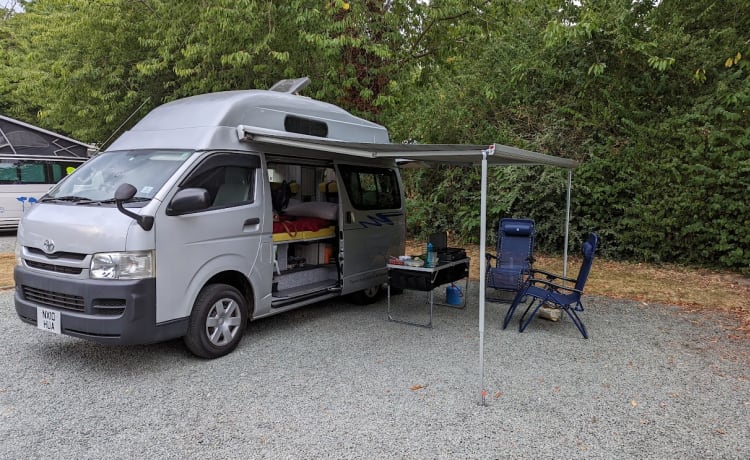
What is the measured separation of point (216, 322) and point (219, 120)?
6.02 feet

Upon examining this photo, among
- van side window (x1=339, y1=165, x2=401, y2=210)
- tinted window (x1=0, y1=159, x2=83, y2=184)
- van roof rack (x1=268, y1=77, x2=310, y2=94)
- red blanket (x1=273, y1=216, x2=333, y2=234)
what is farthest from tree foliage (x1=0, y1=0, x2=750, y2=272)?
red blanket (x1=273, y1=216, x2=333, y2=234)

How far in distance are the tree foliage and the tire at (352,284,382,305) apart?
3.91 meters

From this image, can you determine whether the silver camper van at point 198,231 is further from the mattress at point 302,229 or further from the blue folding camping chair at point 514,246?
the blue folding camping chair at point 514,246

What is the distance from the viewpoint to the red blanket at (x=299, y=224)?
5.50 metres

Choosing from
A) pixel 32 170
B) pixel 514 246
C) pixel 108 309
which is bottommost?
pixel 108 309

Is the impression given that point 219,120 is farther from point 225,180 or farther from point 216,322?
point 216,322

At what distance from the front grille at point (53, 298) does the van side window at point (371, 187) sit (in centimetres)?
305

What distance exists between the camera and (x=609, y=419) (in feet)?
11.7

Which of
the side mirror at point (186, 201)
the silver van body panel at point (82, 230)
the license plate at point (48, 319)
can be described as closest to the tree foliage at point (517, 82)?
the silver van body panel at point (82, 230)

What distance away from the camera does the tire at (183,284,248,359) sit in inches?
173

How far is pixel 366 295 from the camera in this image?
6695 mm

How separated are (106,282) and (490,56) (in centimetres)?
897

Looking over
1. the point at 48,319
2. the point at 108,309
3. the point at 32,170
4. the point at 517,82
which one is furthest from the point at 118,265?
the point at 32,170

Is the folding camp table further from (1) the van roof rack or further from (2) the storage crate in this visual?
(1) the van roof rack
